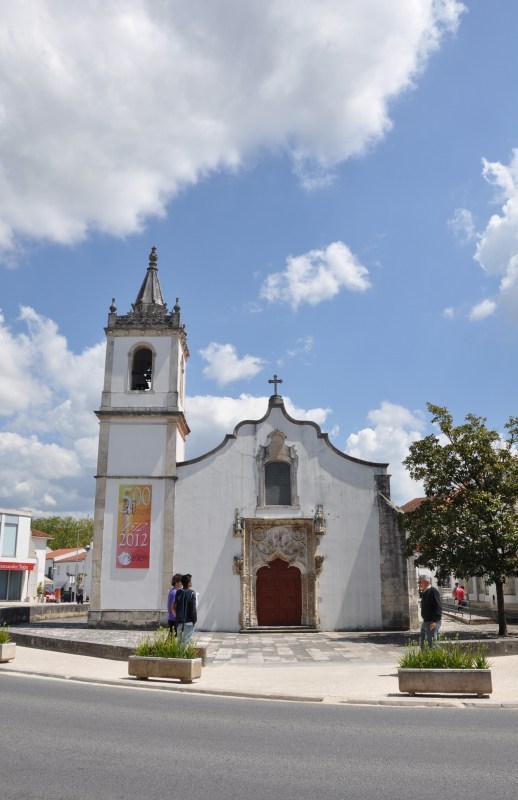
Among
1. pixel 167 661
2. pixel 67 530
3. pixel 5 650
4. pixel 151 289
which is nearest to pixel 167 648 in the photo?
pixel 167 661

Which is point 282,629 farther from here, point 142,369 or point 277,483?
point 142,369

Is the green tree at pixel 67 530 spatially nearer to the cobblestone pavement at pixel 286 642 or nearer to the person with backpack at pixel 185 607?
the cobblestone pavement at pixel 286 642

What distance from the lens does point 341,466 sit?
2664 centimetres

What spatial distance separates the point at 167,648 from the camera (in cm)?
1174

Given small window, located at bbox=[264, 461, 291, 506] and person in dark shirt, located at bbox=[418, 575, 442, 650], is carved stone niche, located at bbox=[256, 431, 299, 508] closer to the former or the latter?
small window, located at bbox=[264, 461, 291, 506]

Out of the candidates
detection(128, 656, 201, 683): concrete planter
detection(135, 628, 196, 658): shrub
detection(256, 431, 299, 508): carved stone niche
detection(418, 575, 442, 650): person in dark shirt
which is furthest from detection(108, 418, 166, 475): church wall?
detection(418, 575, 442, 650): person in dark shirt

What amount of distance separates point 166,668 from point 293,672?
2.91m

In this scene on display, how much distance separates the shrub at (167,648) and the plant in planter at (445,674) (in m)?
3.66

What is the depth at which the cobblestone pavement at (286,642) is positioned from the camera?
53.5 ft

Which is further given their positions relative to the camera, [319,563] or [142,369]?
[142,369]

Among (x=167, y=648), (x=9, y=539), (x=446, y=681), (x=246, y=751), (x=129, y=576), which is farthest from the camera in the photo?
(x=9, y=539)

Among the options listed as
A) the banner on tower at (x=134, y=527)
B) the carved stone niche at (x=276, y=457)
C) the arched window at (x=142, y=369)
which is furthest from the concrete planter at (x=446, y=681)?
the arched window at (x=142, y=369)

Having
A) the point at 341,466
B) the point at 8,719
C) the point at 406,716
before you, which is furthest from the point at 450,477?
the point at 8,719

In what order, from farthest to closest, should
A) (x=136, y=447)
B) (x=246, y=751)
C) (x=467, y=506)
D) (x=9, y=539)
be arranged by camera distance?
(x=9, y=539) < (x=136, y=447) < (x=467, y=506) < (x=246, y=751)
